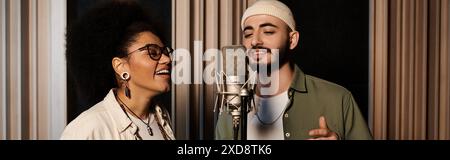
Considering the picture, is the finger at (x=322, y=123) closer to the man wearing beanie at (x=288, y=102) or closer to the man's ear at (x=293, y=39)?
the man wearing beanie at (x=288, y=102)

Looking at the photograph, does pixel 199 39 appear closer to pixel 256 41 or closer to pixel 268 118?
pixel 256 41

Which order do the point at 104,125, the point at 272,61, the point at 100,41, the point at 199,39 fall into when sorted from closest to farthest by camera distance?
the point at 104,125 < the point at 100,41 < the point at 272,61 < the point at 199,39

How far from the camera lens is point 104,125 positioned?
1840mm

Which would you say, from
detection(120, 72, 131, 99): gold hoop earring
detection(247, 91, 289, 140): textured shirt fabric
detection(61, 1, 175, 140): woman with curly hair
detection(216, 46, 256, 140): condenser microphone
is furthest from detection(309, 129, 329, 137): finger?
detection(120, 72, 131, 99): gold hoop earring

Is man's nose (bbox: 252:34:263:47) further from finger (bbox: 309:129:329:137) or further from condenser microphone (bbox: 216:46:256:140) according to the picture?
finger (bbox: 309:129:329:137)

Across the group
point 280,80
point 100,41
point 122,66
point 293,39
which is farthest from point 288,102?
point 100,41

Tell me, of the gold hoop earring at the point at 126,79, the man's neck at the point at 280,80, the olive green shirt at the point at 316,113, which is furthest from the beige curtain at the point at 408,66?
the gold hoop earring at the point at 126,79

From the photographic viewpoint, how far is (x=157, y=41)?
2.04 meters

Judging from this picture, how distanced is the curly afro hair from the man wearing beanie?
420mm

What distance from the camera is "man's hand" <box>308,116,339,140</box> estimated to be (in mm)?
2006

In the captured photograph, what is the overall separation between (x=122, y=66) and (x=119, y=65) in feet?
0.04

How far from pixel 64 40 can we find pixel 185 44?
0.51m
